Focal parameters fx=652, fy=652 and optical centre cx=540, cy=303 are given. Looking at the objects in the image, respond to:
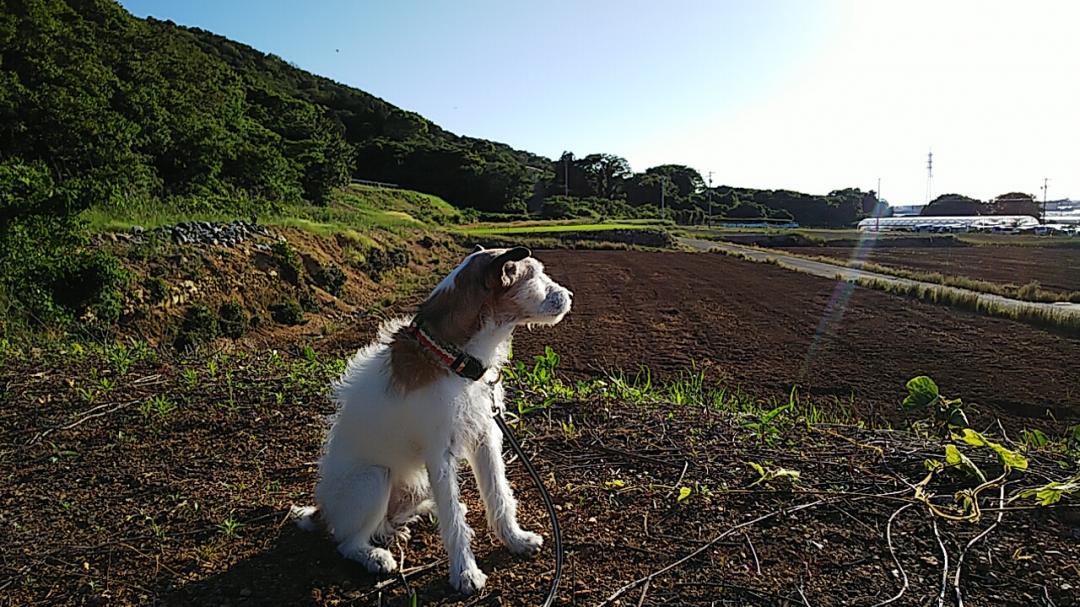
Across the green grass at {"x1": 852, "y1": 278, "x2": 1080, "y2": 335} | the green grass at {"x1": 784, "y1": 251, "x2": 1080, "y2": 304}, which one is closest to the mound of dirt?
the green grass at {"x1": 852, "y1": 278, "x2": 1080, "y2": 335}

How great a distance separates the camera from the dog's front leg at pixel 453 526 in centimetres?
264

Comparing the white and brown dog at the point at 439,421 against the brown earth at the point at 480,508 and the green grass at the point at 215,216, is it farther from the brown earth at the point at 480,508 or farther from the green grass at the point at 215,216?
the green grass at the point at 215,216

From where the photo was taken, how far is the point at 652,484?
11.2 ft

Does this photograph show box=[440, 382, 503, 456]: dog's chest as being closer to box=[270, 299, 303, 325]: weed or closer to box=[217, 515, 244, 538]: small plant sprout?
box=[217, 515, 244, 538]: small plant sprout

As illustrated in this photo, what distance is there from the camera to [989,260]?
190ft

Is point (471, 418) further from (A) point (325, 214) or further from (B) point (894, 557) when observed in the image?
(A) point (325, 214)

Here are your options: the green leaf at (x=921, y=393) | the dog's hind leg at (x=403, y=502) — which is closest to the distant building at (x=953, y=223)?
the green leaf at (x=921, y=393)

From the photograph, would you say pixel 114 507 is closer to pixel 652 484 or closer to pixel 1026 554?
pixel 652 484

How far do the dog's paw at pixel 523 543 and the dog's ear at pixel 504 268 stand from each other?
1.14 m

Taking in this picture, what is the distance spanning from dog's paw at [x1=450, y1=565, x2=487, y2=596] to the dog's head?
0.98 meters

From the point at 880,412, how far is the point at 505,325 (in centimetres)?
1070

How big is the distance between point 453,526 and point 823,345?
1825cm

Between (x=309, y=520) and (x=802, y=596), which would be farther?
(x=309, y=520)

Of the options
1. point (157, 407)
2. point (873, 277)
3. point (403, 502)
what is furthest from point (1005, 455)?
point (873, 277)
